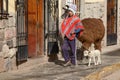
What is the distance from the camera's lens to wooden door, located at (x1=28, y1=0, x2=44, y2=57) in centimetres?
1147

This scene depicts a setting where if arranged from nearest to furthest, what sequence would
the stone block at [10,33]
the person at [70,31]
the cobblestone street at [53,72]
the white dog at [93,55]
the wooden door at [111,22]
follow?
the cobblestone street at [53,72] < the stone block at [10,33] < the person at [70,31] < the white dog at [93,55] < the wooden door at [111,22]

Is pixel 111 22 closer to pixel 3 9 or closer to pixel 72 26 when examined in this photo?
pixel 72 26

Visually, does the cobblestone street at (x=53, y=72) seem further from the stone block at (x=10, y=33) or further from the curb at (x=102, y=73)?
the stone block at (x=10, y=33)

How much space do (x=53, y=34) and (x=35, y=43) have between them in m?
0.84

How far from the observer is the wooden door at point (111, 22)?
17.0 metres

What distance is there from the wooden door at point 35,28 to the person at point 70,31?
78 centimetres

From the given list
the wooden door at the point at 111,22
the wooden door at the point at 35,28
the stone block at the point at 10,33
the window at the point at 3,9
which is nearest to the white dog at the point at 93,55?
the wooden door at the point at 35,28

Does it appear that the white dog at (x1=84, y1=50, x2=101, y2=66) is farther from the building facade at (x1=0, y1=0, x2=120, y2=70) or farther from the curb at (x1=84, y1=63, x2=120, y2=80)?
the building facade at (x1=0, y1=0, x2=120, y2=70)

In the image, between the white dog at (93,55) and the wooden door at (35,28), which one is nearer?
the wooden door at (35,28)

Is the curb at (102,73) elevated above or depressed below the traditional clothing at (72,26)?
below

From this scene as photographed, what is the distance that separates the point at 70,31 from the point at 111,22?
20.9 feet

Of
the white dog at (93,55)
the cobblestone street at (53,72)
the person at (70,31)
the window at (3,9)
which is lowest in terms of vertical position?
the cobblestone street at (53,72)

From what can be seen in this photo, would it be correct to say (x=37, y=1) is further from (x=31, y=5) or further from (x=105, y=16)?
(x=105, y=16)

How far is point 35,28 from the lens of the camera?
11703 millimetres
